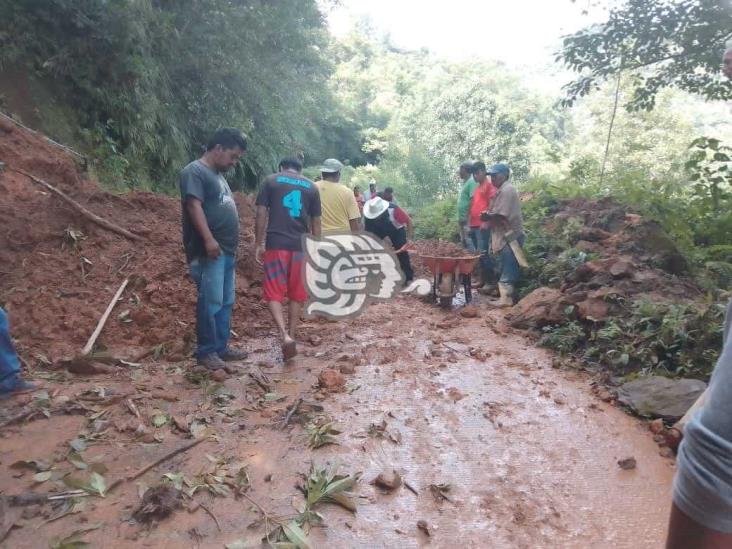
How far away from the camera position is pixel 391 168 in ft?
81.4

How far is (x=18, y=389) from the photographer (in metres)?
3.42

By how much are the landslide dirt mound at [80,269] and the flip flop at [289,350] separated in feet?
3.09

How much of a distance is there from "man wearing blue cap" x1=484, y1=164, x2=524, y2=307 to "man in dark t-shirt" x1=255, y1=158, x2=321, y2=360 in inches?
120

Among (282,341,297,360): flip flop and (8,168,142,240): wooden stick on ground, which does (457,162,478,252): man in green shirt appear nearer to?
(282,341,297,360): flip flop

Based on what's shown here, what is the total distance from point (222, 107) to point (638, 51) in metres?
8.58

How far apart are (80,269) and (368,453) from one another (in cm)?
380

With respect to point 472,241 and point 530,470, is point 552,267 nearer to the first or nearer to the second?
point 472,241

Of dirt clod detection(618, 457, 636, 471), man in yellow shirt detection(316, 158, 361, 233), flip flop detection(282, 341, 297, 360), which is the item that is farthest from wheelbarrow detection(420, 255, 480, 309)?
dirt clod detection(618, 457, 636, 471)

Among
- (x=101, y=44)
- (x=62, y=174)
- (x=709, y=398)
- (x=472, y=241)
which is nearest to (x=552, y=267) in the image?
(x=472, y=241)

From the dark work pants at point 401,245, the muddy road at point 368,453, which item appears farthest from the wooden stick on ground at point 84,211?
the dark work pants at point 401,245

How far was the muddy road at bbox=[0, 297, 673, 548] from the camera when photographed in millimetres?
2334

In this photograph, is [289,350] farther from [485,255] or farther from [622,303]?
[485,255]

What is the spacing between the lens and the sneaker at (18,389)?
11.1 ft

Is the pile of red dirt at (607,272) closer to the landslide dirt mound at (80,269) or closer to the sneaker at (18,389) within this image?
the landslide dirt mound at (80,269)
